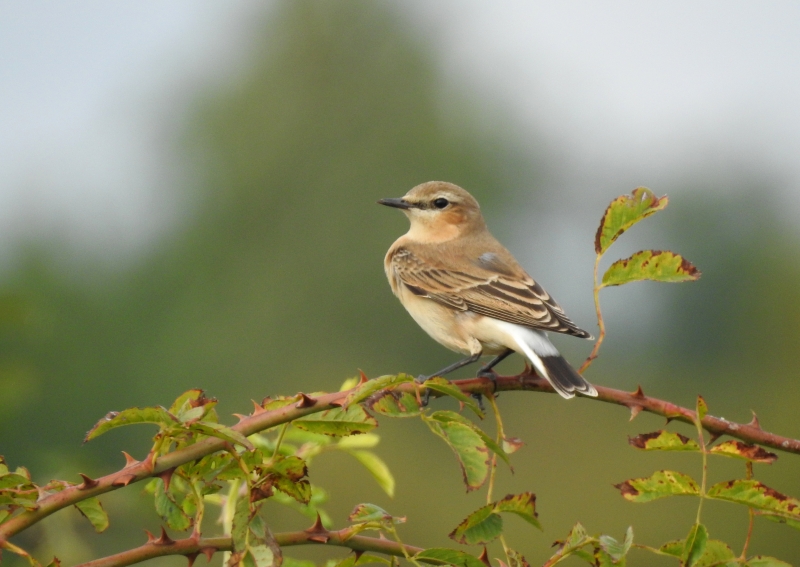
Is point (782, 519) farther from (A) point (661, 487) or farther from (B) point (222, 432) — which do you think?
(B) point (222, 432)

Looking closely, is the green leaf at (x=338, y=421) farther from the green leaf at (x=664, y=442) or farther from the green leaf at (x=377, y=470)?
the green leaf at (x=377, y=470)

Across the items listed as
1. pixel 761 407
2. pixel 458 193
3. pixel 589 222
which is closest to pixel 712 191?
pixel 589 222

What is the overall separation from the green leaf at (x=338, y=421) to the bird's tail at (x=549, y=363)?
3.35 ft

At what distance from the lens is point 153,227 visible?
7531 centimetres

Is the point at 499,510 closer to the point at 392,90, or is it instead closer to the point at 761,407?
the point at 761,407

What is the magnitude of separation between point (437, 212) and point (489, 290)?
154 centimetres

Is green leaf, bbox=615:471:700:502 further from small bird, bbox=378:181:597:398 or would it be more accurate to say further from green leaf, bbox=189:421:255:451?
small bird, bbox=378:181:597:398

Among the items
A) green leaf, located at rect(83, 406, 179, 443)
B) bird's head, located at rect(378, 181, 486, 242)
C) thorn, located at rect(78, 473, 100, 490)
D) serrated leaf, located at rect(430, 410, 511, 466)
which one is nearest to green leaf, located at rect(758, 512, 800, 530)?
serrated leaf, located at rect(430, 410, 511, 466)

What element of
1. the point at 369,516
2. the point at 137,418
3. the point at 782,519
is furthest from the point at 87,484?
the point at 782,519

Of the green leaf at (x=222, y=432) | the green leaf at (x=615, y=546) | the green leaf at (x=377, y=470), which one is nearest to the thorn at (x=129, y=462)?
the green leaf at (x=222, y=432)

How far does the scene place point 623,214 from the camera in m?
3.07

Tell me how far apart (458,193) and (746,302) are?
65.5 m

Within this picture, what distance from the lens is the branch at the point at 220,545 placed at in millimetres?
2322

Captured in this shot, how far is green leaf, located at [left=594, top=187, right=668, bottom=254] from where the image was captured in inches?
120
